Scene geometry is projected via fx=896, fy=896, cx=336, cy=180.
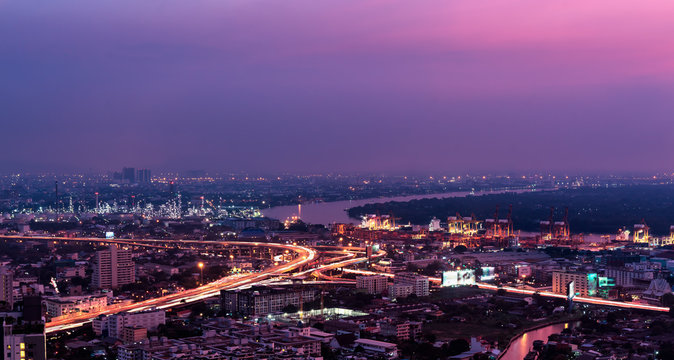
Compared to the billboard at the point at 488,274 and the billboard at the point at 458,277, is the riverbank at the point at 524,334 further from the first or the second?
the billboard at the point at 488,274

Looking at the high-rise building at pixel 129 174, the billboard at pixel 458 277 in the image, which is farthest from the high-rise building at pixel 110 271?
the high-rise building at pixel 129 174

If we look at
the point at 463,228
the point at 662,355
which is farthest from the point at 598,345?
the point at 463,228

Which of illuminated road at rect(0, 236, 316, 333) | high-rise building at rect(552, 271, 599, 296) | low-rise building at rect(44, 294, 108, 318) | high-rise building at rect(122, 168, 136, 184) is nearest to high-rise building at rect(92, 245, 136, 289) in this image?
illuminated road at rect(0, 236, 316, 333)

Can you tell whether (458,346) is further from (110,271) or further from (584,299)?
(110,271)

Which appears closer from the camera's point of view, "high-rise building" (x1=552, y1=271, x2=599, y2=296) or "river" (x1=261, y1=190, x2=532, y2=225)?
"high-rise building" (x1=552, y1=271, x2=599, y2=296)

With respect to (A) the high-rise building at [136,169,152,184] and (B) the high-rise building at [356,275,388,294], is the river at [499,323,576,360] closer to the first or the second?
(B) the high-rise building at [356,275,388,294]

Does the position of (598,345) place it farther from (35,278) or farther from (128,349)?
(35,278)
